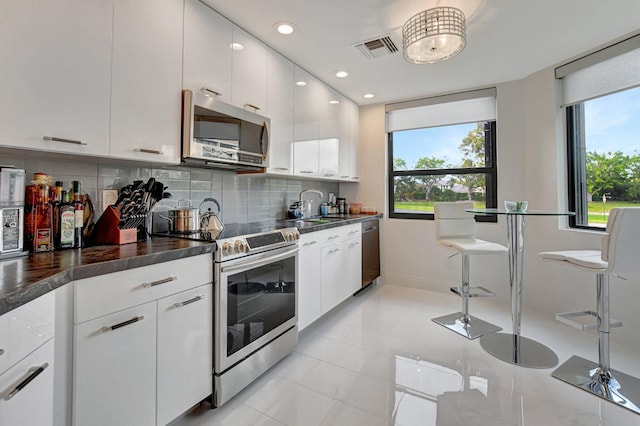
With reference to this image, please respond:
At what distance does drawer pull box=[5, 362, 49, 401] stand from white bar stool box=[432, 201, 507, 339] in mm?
2542

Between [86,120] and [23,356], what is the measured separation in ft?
3.38

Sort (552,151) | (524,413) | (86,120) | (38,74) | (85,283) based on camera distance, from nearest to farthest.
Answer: (85,283) → (38,74) → (86,120) → (524,413) → (552,151)

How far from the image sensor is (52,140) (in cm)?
127

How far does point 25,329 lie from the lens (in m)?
0.83

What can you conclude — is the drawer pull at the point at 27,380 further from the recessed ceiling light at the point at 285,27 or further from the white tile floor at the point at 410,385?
the recessed ceiling light at the point at 285,27

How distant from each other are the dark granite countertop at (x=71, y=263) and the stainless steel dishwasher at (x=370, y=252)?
2.23 meters

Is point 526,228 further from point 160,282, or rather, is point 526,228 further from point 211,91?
point 160,282

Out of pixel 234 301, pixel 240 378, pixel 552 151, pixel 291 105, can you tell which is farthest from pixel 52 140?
pixel 552 151

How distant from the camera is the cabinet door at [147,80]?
4.88ft

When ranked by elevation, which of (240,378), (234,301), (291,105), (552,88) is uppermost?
(552,88)

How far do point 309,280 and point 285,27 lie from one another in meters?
1.94

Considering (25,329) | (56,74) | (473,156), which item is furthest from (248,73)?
(473,156)

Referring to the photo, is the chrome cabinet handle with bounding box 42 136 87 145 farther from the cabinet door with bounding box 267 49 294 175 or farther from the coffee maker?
the cabinet door with bounding box 267 49 294 175

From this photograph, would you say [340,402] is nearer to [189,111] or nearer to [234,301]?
[234,301]
